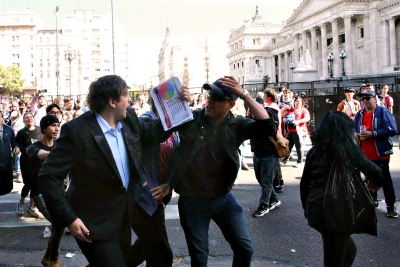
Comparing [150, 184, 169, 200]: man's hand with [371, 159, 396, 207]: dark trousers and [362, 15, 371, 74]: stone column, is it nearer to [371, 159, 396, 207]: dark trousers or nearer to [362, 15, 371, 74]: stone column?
[371, 159, 396, 207]: dark trousers

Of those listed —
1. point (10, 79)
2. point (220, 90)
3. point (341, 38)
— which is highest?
point (341, 38)

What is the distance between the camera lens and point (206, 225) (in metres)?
3.94

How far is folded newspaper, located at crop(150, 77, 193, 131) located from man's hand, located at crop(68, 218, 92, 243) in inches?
40.8

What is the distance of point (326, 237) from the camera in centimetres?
393

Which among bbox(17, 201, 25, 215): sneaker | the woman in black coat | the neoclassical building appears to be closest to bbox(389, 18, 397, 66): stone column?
the neoclassical building

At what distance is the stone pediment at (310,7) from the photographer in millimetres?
67281

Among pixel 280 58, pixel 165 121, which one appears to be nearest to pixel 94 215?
pixel 165 121

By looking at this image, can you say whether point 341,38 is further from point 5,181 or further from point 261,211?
point 5,181

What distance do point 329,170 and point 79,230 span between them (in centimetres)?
203

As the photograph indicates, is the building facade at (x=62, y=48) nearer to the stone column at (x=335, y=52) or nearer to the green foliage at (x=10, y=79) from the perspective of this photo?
the green foliage at (x=10, y=79)

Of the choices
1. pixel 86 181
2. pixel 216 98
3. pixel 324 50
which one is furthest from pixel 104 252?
pixel 324 50

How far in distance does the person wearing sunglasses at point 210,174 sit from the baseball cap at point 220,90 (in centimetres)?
2

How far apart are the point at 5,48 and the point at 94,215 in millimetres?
124152

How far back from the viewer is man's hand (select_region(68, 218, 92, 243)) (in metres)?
3.03
